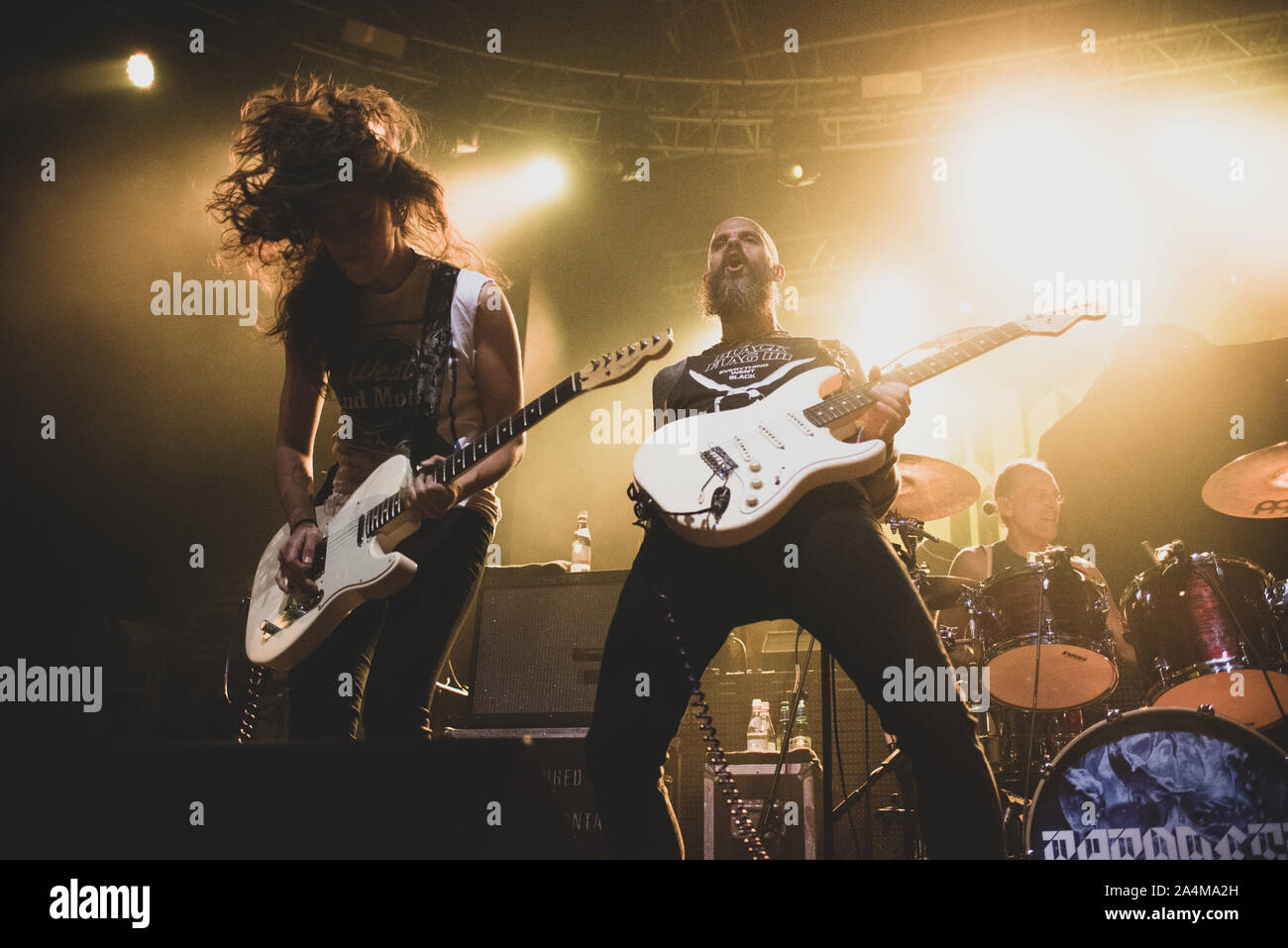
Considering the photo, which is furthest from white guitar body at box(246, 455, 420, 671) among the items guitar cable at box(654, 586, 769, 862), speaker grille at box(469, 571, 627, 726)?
speaker grille at box(469, 571, 627, 726)

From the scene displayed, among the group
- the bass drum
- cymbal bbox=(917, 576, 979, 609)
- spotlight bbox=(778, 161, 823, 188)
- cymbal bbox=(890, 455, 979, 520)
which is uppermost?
spotlight bbox=(778, 161, 823, 188)

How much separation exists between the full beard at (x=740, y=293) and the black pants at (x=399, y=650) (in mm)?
1161

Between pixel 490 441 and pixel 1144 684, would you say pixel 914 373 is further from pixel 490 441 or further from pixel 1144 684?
pixel 1144 684

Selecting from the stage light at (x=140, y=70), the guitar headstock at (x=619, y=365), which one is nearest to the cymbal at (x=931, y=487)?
the guitar headstock at (x=619, y=365)

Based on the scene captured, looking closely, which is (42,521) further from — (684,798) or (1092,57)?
(1092,57)

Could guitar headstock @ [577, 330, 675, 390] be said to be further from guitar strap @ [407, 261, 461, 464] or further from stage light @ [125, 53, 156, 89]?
stage light @ [125, 53, 156, 89]

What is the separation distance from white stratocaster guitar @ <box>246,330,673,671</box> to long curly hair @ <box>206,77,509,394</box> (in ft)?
1.76

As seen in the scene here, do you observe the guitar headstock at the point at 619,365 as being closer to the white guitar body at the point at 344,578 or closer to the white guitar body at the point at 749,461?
the white guitar body at the point at 749,461

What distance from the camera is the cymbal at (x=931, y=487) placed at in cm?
459

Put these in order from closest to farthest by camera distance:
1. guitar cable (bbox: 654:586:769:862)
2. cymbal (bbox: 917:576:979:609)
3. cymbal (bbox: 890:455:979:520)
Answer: guitar cable (bbox: 654:586:769:862) → cymbal (bbox: 917:576:979:609) → cymbal (bbox: 890:455:979:520)

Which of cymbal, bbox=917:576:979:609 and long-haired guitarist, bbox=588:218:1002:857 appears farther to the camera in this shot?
cymbal, bbox=917:576:979:609

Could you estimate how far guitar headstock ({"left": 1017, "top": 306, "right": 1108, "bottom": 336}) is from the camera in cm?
279

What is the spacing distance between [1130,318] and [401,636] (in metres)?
7.95
